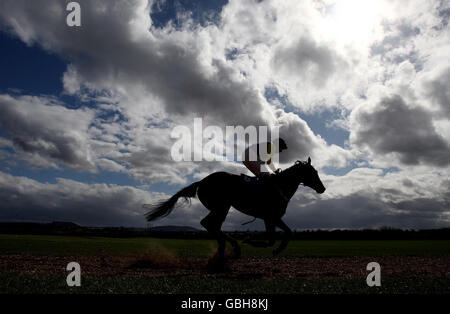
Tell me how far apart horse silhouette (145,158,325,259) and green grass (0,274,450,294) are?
2.55m

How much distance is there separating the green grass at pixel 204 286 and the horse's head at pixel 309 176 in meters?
3.65

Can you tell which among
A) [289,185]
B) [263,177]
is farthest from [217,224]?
[289,185]

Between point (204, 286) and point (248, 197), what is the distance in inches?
159

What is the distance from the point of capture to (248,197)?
34.4 ft

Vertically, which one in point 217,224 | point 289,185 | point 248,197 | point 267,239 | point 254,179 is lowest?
point 267,239

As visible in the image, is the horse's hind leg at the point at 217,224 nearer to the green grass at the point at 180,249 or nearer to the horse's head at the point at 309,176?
the horse's head at the point at 309,176

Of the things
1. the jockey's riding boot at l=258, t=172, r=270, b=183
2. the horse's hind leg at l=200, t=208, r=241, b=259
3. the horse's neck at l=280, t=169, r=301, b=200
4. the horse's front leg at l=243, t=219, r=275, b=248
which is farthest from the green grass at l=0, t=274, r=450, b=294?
the jockey's riding boot at l=258, t=172, r=270, b=183

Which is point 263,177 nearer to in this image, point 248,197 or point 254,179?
point 254,179

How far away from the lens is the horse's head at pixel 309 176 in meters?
10.9

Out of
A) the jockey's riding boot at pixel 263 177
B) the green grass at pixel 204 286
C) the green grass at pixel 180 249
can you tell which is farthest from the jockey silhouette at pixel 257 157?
the green grass at pixel 180 249
